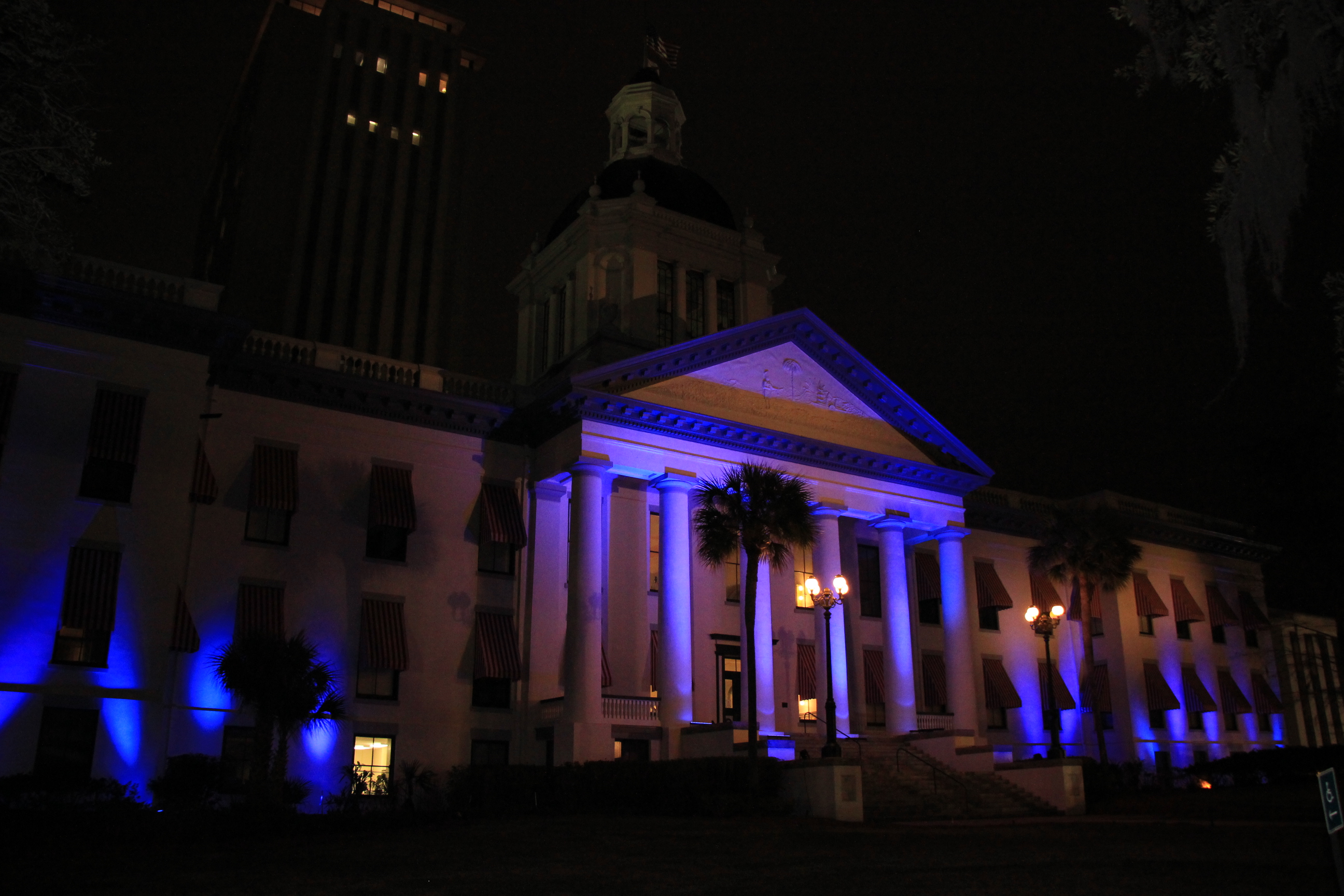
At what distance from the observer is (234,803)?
2211 cm

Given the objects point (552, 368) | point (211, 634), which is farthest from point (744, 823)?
point (552, 368)

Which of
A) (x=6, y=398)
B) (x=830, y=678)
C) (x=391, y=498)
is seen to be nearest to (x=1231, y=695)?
(x=830, y=678)

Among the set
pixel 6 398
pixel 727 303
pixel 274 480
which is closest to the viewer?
pixel 6 398

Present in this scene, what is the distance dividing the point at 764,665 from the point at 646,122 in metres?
26.7

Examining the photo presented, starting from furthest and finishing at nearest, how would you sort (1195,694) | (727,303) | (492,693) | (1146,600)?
(1195,694) < (1146,600) < (727,303) < (492,693)

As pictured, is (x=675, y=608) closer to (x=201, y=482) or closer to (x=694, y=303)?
(x=201, y=482)

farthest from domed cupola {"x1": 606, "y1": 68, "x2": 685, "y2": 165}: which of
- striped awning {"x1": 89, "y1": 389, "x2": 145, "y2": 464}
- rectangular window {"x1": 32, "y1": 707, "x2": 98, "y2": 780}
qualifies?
rectangular window {"x1": 32, "y1": 707, "x2": 98, "y2": 780}

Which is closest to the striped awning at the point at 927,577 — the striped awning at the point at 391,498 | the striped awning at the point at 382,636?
the striped awning at the point at 391,498

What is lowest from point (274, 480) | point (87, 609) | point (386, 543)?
point (87, 609)

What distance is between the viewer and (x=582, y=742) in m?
27.7

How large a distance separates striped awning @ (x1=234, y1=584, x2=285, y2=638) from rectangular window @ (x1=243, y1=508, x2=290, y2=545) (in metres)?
1.36

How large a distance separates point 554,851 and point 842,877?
516cm

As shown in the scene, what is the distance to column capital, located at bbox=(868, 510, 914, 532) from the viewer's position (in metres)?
35.7

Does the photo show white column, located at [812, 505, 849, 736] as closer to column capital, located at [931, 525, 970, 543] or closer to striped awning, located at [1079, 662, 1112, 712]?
column capital, located at [931, 525, 970, 543]
